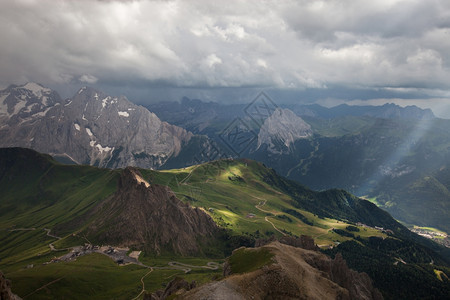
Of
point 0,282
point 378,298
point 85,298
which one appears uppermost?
point 0,282

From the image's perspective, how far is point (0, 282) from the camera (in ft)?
260

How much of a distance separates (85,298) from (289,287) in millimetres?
128038

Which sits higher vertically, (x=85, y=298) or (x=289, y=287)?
(x=289, y=287)

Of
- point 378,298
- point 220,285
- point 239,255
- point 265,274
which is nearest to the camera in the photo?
point 220,285

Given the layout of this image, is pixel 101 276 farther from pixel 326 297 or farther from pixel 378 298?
pixel 378 298

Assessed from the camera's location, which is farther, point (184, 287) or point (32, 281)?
point (32, 281)

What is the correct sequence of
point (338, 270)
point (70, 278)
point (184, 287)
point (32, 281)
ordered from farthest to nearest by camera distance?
point (70, 278), point (32, 281), point (338, 270), point (184, 287)

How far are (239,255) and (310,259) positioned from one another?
28.9m

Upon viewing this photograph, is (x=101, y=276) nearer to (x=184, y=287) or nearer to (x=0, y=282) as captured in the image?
(x=184, y=287)

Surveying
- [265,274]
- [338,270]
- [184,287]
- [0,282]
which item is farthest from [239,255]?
[0,282]

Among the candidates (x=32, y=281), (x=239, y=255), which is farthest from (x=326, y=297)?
(x=32, y=281)

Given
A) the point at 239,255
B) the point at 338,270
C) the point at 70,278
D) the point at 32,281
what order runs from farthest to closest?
the point at 70,278
the point at 32,281
the point at 338,270
the point at 239,255

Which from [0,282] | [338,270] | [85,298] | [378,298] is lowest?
[85,298]

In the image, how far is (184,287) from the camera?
361 ft
